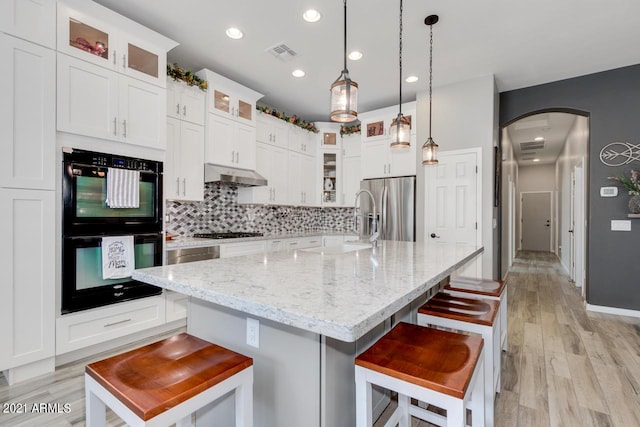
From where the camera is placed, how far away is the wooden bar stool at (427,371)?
0.96m

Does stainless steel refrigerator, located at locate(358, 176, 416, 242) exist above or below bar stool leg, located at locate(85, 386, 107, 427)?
above

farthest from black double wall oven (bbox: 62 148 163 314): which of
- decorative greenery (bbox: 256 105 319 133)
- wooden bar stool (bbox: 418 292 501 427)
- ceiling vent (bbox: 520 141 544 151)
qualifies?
ceiling vent (bbox: 520 141 544 151)

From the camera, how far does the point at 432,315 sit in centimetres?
168

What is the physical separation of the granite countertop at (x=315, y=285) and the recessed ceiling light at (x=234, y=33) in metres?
2.27

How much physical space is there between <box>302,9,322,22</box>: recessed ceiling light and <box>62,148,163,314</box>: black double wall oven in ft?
6.26

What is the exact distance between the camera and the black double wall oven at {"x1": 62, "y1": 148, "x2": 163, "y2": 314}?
2.30 meters

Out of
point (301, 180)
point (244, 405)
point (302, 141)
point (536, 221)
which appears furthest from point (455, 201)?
point (536, 221)

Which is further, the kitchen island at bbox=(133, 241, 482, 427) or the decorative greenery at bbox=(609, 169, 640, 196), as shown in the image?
the decorative greenery at bbox=(609, 169, 640, 196)

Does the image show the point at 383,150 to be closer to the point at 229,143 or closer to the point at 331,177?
the point at 331,177

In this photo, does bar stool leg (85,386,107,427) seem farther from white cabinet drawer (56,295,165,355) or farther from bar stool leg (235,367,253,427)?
white cabinet drawer (56,295,165,355)

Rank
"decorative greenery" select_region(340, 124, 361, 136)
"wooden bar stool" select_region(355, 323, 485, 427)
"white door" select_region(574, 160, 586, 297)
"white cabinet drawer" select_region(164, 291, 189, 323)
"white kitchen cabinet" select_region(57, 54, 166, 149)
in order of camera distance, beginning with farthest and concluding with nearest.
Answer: "decorative greenery" select_region(340, 124, 361, 136) → "white door" select_region(574, 160, 586, 297) → "white cabinet drawer" select_region(164, 291, 189, 323) → "white kitchen cabinet" select_region(57, 54, 166, 149) → "wooden bar stool" select_region(355, 323, 485, 427)

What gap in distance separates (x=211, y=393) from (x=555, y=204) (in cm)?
1106

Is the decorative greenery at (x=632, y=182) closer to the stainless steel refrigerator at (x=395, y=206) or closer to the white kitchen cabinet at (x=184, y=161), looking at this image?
the stainless steel refrigerator at (x=395, y=206)

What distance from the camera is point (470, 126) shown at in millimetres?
3854
